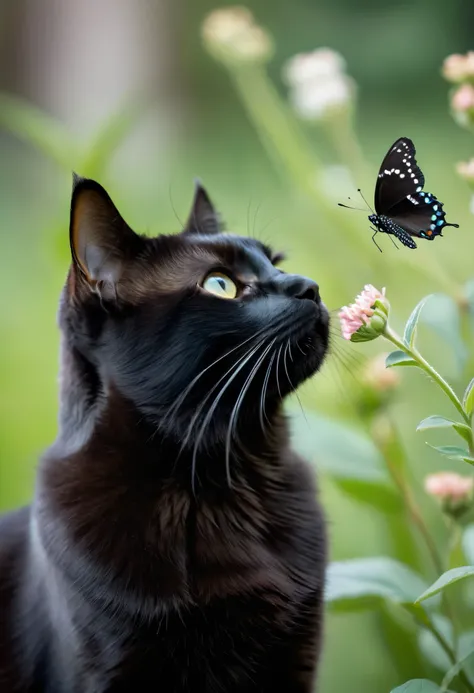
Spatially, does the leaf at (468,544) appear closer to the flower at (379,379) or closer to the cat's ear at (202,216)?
the flower at (379,379)

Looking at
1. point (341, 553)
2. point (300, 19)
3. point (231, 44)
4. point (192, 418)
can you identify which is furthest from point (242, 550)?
point (300, 19)

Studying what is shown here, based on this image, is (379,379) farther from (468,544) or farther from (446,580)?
(446,580)

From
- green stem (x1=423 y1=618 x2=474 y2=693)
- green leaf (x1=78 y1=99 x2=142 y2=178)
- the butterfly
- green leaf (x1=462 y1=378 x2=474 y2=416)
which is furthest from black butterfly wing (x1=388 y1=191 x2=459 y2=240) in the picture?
green leaf (x1=78 y1=99 x2=142 y2=178)

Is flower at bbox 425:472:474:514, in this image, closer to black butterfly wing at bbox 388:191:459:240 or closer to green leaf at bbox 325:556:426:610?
green leaf at bbox 325:556:426:610

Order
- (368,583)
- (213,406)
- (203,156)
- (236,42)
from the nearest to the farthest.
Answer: (213,406) → (368,583) → (236,42) → (203,156)

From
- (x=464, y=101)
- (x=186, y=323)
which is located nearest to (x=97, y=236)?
(x=186, y=323)
